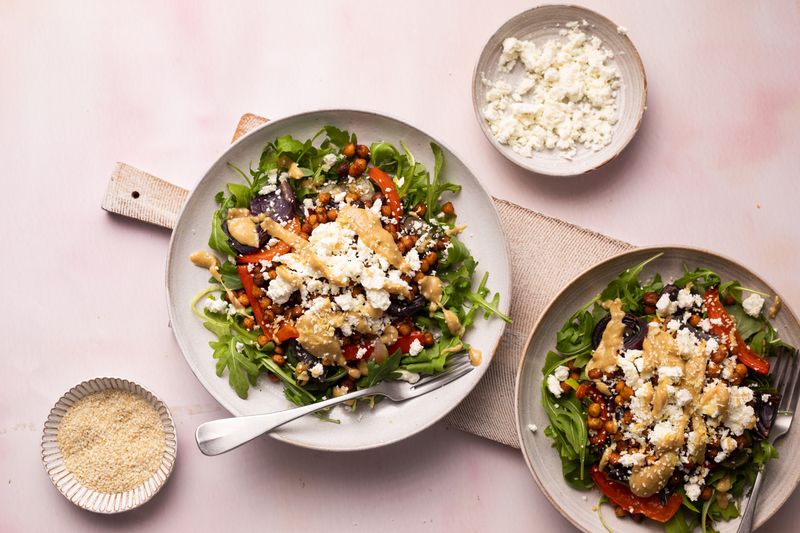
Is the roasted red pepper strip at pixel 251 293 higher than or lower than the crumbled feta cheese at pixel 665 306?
lower

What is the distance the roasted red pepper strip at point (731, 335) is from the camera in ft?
9.62

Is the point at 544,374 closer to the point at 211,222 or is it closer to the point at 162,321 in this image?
the point at 211,222

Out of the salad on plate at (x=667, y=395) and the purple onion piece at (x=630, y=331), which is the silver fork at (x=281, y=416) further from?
the purple onion piece at (x=630, y=331)

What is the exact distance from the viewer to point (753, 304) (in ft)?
9.77

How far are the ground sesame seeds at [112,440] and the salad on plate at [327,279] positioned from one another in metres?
0.59

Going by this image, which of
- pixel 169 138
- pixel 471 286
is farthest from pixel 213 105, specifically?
pixel 471 286

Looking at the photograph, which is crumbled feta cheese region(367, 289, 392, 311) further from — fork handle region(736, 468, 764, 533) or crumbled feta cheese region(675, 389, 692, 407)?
fork handle region(736, 468, 764, 533)

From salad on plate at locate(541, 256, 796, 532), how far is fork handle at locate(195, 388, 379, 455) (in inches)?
44.1

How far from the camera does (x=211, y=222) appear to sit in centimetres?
318

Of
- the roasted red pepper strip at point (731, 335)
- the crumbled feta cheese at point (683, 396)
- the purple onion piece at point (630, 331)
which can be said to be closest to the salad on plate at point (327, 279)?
the purple onion piece at point (630, 331)

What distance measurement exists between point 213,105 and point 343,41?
73cm

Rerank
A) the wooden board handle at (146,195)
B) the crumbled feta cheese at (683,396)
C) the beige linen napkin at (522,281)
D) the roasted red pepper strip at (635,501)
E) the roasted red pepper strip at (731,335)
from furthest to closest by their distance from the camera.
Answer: the wooden board handle at (146,195) → the beige linen napkin at (522,281) → the roasted red pepper strip at (635,501) → the roasted red pepper strip at (731,335) → the crumbled feta cheese at (683,396)

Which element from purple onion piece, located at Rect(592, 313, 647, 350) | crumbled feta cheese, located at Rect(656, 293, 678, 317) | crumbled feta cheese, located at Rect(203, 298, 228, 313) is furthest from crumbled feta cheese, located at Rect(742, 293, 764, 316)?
crumbled feta cheese, located at Rect(203, 298, 228, 313)

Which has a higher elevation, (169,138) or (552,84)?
(552,84)
